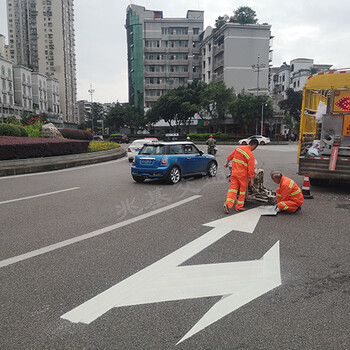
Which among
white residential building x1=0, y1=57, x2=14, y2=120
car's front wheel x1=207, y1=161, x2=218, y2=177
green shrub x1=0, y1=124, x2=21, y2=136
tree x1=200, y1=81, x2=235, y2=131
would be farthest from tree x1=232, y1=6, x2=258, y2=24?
car's front wheel x1=207, y1=161, x2=218, y2=177

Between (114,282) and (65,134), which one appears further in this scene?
(65,134)

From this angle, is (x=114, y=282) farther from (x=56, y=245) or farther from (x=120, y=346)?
(x=56, y=245)

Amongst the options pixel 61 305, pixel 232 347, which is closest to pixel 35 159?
pixel 61 305

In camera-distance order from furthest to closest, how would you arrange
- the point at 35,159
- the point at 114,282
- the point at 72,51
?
the point at 72,51, the point at 35,159, the point at 114,282

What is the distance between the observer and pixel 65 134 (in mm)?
25828

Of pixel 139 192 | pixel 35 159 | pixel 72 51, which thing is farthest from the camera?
pixel 72 51

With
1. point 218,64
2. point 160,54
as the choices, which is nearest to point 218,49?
point 218,64

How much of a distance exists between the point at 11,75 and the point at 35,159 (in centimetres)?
7443

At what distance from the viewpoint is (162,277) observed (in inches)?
156

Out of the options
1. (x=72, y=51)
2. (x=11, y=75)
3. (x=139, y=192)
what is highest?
(x=72, y=51)

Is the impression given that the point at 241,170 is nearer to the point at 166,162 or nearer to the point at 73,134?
the point at 166,162

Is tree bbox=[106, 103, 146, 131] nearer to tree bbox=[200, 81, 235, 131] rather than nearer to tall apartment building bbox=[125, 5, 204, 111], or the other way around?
tall apartment building bbox=[125, 5, 204, 111]

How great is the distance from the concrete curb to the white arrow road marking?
11455 millimetres

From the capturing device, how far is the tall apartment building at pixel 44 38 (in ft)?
386
